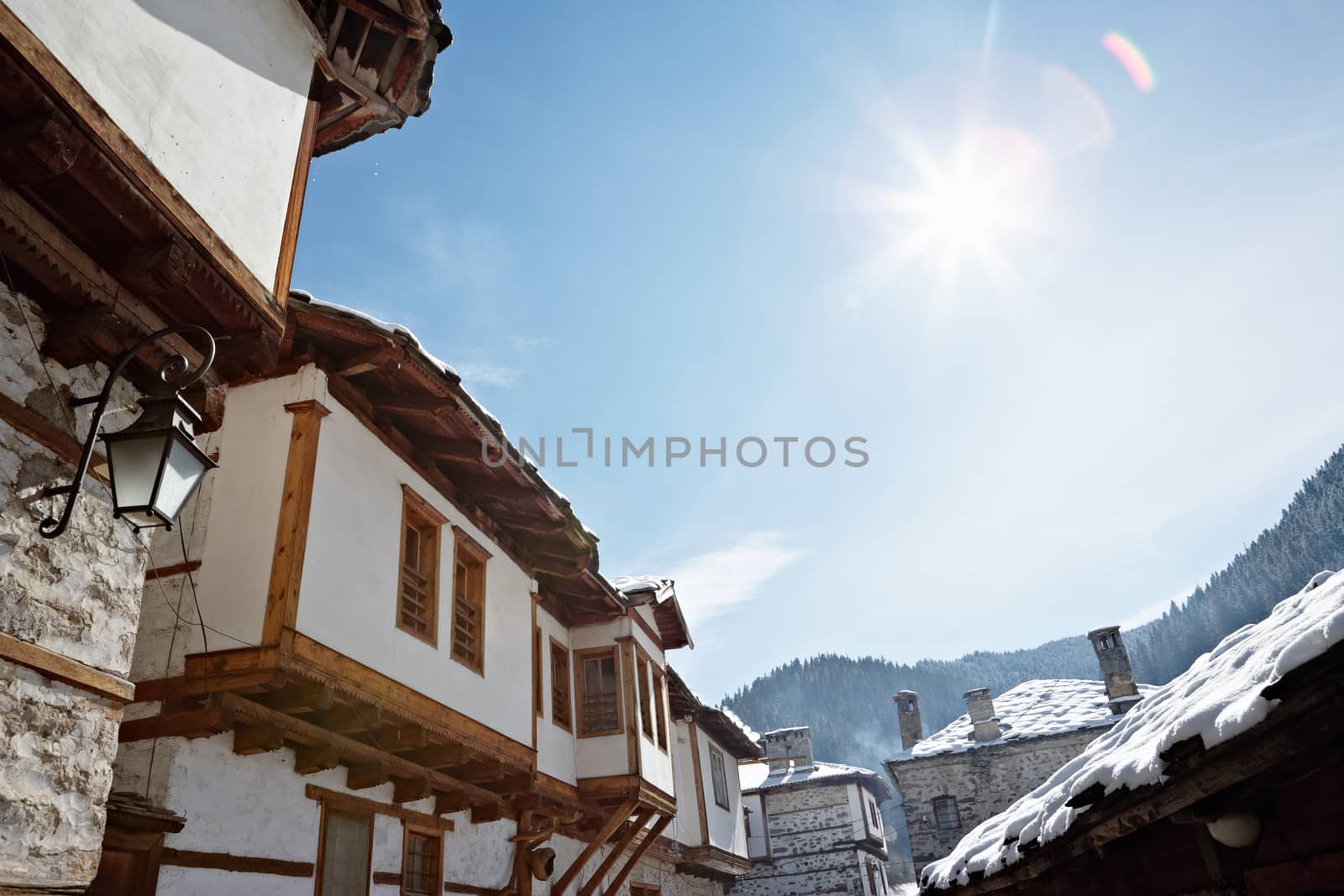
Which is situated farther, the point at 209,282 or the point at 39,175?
the point at 209,282

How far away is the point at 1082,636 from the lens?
10706 centimetres

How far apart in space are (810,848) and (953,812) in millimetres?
5348

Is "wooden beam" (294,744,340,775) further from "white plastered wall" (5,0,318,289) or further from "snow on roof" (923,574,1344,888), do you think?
"snow on roof" (923,574,1344,888)

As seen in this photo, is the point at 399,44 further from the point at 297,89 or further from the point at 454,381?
the point at 454,381

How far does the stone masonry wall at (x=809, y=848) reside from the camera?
31.0m

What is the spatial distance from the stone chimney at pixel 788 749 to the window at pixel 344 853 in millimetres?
28283

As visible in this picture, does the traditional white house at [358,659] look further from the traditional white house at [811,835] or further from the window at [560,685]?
the traditional white house at [811,835]

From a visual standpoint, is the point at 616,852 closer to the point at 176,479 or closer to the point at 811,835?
the point at 176,479

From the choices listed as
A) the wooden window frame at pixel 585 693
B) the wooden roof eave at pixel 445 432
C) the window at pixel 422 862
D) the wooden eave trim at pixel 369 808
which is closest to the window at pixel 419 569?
Result: the wooden roof eave at pixel 445 432

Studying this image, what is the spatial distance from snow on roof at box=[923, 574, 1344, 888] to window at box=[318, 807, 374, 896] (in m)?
5.09

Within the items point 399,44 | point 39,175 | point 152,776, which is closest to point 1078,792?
point 39,175

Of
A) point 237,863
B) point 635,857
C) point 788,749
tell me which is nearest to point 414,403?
point 237,863

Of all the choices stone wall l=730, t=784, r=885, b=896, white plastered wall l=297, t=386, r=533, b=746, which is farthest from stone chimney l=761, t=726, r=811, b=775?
white plastered wall l=297, t=386, r=533, b=746

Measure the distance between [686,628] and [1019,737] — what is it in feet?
58.3
